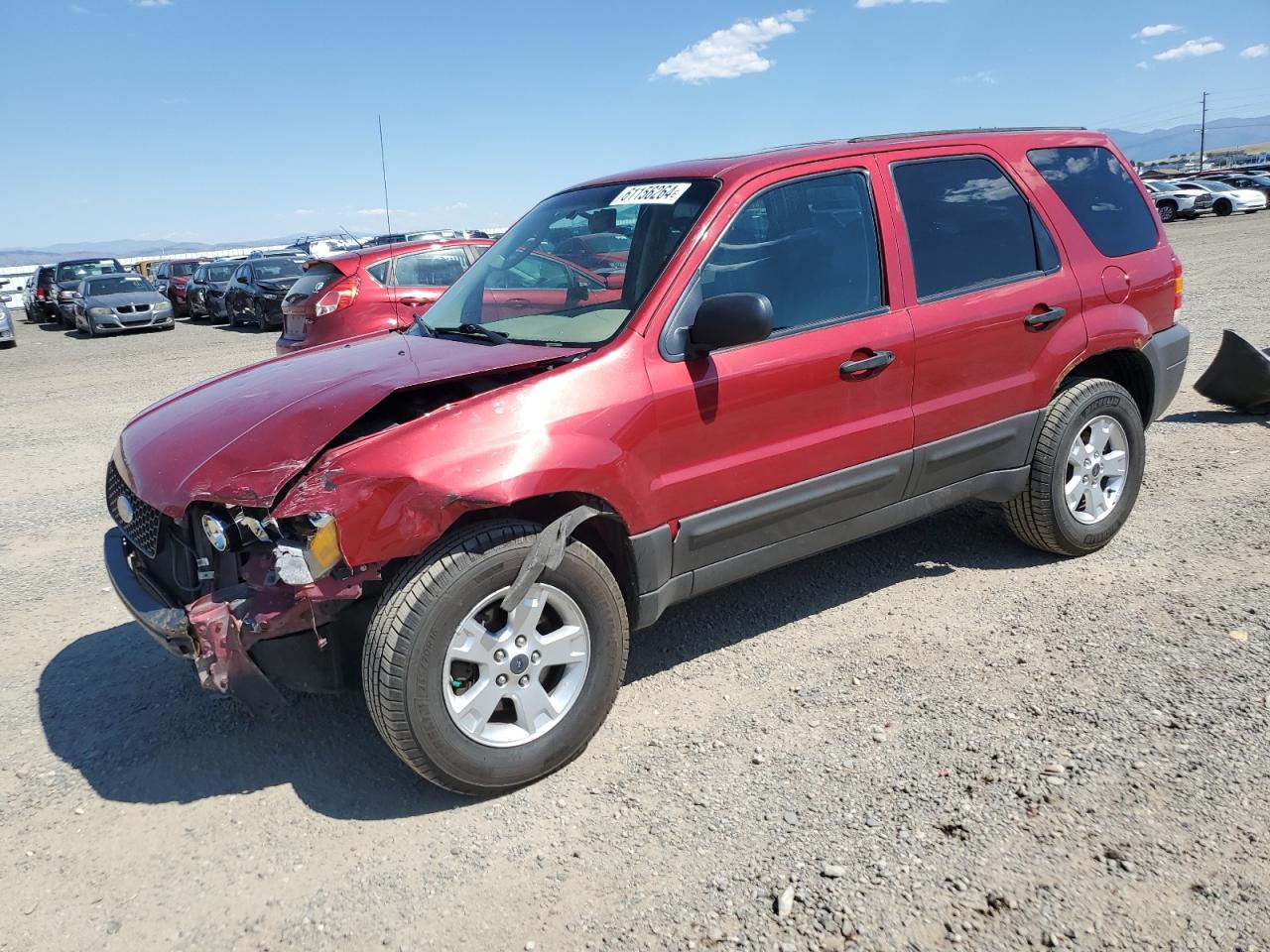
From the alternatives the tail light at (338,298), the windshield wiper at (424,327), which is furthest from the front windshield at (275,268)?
the windshield wiper at (424,327)

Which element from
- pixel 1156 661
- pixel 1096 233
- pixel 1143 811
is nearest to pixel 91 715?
pixel 1143 811

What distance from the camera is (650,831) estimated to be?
2947 mm

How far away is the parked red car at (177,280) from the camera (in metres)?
27.4

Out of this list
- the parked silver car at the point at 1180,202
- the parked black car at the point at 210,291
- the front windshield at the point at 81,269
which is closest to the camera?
the parked black car at the point at 210,291

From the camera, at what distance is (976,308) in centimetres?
414

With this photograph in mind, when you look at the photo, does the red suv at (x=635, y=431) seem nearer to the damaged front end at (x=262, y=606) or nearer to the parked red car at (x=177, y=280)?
the damaged front end at (x=262, y=606)

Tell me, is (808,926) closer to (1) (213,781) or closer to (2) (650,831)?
(2) (650,831)

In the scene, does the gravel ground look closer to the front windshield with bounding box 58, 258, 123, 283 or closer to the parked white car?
the front windshield with bounding box 58, 258, 123, 283

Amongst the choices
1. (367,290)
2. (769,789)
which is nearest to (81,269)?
(367,290)

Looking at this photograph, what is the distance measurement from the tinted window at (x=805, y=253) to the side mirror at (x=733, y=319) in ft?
0.84

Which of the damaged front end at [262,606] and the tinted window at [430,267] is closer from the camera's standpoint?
the damaged front end at [262,606]

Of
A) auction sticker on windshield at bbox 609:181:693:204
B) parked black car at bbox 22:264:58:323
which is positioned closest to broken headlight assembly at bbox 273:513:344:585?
auction sticker on windshield at bbox 609:181:693:204

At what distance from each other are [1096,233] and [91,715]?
4.92 m

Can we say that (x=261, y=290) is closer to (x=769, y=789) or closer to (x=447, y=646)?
(x=447, y=646)
